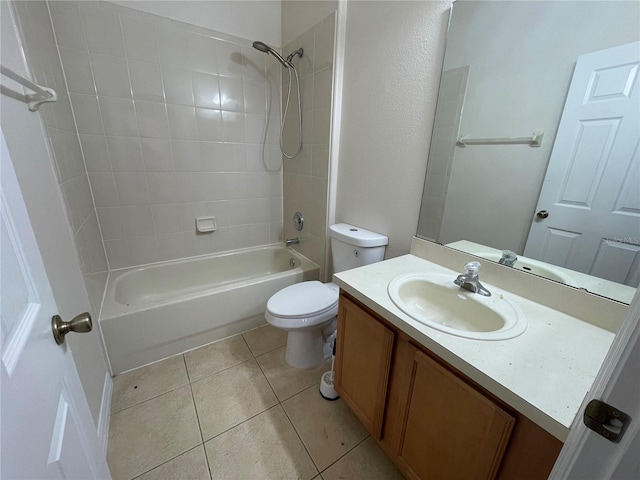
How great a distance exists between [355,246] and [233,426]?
1.08m

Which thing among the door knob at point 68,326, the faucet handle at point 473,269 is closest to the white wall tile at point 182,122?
the door knob at point 68,326

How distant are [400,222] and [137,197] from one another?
1.82 m

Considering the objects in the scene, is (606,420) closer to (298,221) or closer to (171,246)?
(298,221)

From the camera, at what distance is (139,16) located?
1611 millimetres

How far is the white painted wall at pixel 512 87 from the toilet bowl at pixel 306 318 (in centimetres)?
73

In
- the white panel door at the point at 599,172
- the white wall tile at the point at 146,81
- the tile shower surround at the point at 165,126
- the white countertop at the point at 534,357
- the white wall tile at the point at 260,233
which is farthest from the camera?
the white wall tile at the point at 260,233

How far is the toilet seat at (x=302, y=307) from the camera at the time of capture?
134cm

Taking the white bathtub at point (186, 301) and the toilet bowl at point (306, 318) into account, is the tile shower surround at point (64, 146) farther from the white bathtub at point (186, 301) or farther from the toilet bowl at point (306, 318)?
the toilet bowl at point (306, 318)

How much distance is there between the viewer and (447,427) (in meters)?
0.73

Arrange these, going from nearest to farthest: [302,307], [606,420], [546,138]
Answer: [606,420], [546,138], [302,307]

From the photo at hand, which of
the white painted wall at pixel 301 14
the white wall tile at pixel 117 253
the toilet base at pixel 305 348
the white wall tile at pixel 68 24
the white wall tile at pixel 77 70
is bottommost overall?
the toilet base at pixel 305 348

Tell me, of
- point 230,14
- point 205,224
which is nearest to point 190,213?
point 205,224

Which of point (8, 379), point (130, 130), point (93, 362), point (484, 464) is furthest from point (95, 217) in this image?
point (484, 464)

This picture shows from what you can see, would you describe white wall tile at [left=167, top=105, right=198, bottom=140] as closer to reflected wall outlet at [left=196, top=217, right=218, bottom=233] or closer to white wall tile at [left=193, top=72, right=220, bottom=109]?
white wall tile at [left=193, top=72, right=220, bottom=109]
